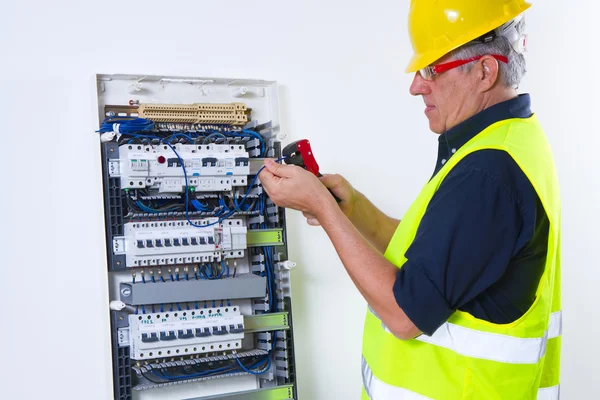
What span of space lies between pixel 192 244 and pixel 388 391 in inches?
43.6

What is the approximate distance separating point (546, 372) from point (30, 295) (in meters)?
1.72

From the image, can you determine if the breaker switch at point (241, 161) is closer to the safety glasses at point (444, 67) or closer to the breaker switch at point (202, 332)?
the breaker switch at point (202, 332)

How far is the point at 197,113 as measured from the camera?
2549 mm

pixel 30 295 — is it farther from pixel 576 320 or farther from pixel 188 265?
pixel 576 320

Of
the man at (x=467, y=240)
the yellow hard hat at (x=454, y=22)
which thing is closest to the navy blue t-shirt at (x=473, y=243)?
the man at (x=467, y=240)

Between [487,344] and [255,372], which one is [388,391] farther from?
[255,372]

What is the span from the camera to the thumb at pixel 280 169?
5.27ft

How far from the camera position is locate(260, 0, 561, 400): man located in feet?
4.25

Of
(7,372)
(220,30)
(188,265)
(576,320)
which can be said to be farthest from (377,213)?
(576,320)

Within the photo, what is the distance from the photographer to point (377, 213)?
2.02 m

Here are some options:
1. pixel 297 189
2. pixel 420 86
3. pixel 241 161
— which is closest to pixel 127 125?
pixel 241 161

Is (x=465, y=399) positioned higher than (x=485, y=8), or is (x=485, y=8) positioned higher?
(x=485, y=8)

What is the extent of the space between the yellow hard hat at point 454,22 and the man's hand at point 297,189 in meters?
0.36

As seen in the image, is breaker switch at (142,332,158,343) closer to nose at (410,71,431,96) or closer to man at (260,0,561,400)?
man at (260,0,561,400)
